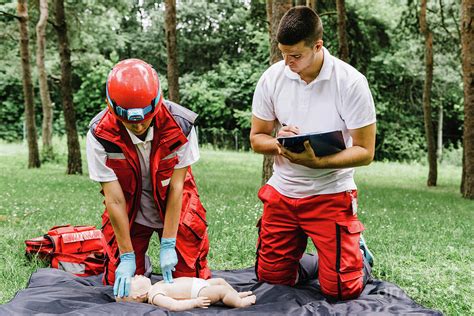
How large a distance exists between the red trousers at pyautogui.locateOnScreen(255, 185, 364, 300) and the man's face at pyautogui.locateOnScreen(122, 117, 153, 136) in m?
1.18

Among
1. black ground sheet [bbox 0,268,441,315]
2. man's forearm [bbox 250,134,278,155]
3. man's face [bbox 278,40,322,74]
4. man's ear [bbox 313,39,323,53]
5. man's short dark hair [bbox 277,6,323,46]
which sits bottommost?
black ground sheet [bbox 0,268,441,315]

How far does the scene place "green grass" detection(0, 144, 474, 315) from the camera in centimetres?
436

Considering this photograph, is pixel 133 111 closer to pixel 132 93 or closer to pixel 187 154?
pixel 132 93

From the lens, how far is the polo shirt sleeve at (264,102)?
165 inches

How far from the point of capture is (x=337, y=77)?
399 cm

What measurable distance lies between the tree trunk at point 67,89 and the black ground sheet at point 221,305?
8.49m

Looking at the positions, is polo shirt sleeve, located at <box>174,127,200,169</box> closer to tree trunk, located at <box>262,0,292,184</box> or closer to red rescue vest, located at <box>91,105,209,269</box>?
red rescue vest, located at <box>91,105,209,269</box>

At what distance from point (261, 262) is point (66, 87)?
30.0 ft

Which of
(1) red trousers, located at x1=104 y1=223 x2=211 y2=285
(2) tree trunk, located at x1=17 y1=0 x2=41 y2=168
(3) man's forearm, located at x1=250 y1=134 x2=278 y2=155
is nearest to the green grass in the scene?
(1) red trousers, located at x1=104 y1=223 x2=211 y2=285

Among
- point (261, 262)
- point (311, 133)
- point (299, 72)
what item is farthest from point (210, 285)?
point (299, 72)

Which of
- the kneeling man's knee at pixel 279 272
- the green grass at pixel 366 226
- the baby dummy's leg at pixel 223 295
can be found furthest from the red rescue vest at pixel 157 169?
the green grass at pixel 366 226

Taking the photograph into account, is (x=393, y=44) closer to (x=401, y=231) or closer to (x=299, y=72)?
(x=401, y=231)

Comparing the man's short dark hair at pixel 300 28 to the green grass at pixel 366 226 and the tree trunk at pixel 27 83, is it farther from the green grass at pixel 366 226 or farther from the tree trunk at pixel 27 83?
the tree trunk at pixel 27 83

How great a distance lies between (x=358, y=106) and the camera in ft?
12.7
